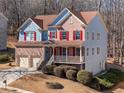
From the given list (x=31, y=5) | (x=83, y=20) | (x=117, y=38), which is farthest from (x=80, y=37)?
(x=31, y=5)

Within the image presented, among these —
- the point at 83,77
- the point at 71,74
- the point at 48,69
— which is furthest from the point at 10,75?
the point at 83,77

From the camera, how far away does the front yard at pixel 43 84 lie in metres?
38.5

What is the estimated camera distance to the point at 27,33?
2039 inches

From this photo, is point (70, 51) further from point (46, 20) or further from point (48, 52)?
point (46, 20)

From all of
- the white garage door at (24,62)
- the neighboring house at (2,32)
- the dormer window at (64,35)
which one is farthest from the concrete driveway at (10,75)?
the neighboring house at (2,32)

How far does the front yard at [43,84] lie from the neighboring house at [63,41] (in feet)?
17.0

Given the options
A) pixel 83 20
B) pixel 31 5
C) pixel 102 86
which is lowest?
pixel 102 86

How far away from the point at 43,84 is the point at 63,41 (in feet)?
34.8

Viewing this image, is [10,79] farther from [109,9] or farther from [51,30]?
[109,9]

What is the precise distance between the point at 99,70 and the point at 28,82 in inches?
647

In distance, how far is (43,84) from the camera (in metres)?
40.2

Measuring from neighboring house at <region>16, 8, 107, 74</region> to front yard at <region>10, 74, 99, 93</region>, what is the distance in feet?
17.0

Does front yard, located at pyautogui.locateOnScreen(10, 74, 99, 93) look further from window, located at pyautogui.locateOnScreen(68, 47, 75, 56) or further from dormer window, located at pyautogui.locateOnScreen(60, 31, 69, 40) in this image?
dormer window, located at pyautogui.locateOnScreen(60, 31, 69, 40)

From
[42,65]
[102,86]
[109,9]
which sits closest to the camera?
→ [102,86]
